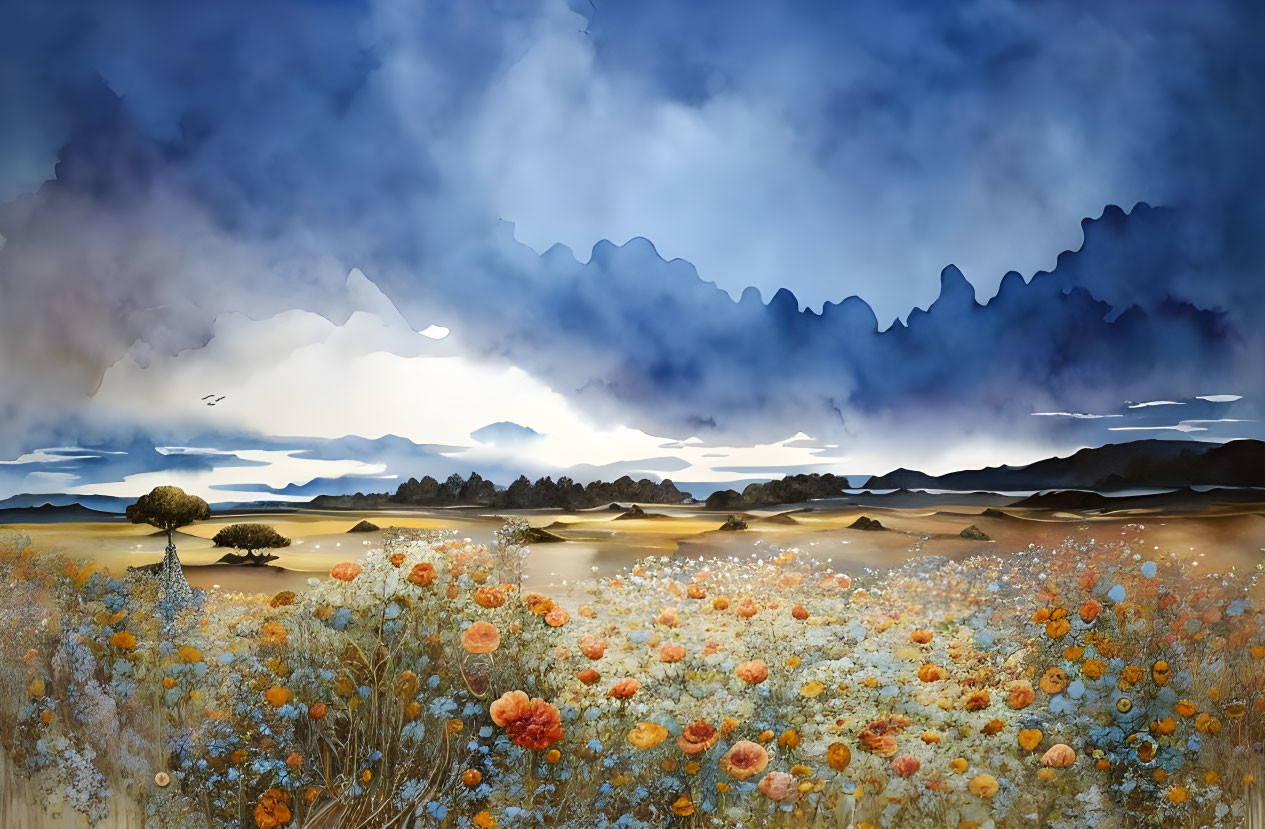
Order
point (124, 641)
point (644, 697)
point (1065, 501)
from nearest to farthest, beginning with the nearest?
1. point (644, 697)
2. point (124, 641)
3. point (1065, 501)

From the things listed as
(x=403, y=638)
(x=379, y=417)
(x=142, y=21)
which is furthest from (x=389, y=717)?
(x=142, y=21)

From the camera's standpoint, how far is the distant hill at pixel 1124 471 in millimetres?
3164

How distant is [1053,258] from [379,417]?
270 cm

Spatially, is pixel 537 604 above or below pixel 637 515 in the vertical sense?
below

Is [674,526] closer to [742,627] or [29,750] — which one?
[742,627]

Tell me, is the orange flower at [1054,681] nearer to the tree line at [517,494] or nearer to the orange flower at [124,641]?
the tree line at [517,494]

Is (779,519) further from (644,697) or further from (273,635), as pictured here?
(273,635)

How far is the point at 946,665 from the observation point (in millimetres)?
3002

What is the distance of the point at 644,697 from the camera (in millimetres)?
2934

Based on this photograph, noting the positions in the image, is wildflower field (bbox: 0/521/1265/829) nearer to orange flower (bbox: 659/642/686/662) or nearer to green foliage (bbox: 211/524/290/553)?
orange flower (bbox: 659/642/686/662)

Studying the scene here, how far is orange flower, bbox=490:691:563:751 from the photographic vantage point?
285 centimetres

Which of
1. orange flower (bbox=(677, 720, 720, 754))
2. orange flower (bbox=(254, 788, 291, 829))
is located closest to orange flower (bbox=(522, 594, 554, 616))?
orange flower (bbox=(677, 720, 720, 754))

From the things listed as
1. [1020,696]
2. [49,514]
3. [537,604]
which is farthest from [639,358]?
[49,514]

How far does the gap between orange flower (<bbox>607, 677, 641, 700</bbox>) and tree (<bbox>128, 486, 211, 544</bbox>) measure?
1648 millimetres
